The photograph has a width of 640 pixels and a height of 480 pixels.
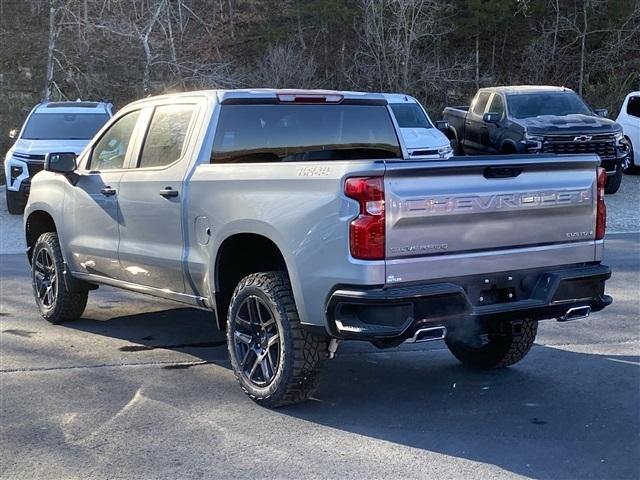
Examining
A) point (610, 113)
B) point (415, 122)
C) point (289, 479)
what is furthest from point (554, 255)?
point (610, 113)

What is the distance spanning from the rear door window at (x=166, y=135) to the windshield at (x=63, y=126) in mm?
8914

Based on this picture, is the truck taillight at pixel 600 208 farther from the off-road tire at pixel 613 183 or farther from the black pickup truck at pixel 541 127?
the off-road tire at pixel 613 183

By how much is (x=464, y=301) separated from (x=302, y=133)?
2.11m

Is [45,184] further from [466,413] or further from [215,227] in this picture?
[466,413]

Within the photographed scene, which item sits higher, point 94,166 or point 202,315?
point 94,166

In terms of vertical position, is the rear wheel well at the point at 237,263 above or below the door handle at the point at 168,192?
below

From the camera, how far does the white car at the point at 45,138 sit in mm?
14461

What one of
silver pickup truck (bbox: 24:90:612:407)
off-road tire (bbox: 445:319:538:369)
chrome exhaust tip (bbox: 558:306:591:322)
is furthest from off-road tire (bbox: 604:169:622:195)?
chrome exhaust tip (bbox: 558:306:591:322)

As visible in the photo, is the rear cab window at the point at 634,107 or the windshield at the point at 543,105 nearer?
the windshield at the point at 543,105

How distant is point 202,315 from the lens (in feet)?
26.1

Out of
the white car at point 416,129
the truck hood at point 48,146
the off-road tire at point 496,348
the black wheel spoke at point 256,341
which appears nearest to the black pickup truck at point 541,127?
the white car at point 416,129

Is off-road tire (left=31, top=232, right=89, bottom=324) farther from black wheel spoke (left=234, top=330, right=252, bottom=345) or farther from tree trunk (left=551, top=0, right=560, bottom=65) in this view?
tree trunk (left=551, top=0, right=560, bottom=65)

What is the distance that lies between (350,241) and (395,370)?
1.93 m

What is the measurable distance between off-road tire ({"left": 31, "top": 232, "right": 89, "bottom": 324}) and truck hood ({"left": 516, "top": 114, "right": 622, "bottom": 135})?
1023 cm
